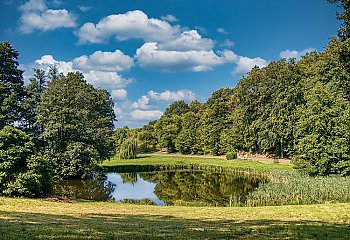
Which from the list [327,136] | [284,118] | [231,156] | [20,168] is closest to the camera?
[20,168]

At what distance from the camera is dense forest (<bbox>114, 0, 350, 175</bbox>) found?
37.4 metres

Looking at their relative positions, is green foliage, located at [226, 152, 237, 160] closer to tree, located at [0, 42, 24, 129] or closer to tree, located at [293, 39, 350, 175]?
tree, located at [293, 39, 350, 175]

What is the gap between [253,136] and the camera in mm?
72438

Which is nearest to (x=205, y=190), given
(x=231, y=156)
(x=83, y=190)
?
(x=83, y=190)

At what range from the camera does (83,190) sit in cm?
3619

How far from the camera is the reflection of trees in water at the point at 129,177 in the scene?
5041 centimetres

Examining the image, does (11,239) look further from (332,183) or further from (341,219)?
(332,183)

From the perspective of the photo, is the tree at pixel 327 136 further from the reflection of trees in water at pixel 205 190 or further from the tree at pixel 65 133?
the tree at pixel 65 133

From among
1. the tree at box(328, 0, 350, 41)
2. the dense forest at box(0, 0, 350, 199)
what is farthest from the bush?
the tree at box(328, 0, 350, 41)

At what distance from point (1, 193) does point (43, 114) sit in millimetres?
19462

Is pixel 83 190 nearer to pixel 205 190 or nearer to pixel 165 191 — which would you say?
pixel 165 191

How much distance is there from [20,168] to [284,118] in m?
47.3

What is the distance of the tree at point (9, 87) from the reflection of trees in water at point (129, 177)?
17.3m

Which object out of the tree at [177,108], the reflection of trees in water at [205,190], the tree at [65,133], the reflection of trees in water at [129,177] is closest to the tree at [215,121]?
the reflection of trees in water at [129,177]
